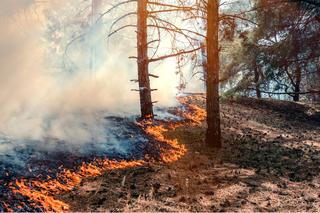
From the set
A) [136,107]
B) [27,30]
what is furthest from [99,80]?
[27,30]

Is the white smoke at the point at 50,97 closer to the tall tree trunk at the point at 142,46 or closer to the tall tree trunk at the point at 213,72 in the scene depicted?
the tall tree trunk at the point at 142,46

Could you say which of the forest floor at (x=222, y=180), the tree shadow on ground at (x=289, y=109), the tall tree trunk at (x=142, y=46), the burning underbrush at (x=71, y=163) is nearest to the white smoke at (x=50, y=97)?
the burning underbrush at (x=71, y=163)

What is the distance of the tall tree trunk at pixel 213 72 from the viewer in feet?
34.6

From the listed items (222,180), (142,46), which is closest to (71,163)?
(222,180)

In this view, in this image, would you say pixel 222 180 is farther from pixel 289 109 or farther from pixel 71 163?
pixel 289 109

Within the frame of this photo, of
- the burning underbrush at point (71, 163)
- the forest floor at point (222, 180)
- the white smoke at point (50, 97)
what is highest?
the white smoke at point (50, 97)

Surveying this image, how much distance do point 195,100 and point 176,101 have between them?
1992 millimetres

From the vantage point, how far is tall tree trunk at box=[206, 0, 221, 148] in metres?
10.5

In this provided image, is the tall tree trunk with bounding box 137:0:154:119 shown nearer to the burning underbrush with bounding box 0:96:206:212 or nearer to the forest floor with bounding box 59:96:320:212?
the burning underbrush with bounding box 0:96:206:212

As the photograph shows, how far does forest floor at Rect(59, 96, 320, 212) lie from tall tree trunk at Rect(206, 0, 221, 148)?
49cm

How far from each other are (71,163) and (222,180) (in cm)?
320

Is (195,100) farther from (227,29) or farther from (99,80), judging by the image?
(227,29)

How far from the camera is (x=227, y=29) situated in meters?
12.6

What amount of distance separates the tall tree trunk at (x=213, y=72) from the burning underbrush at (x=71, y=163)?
97 cm
